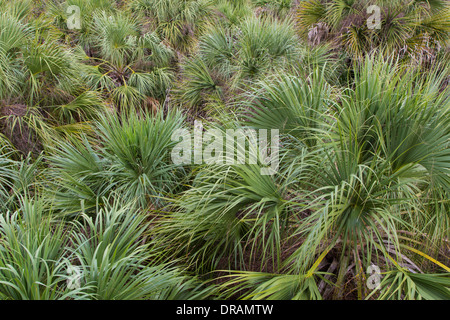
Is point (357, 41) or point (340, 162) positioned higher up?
point (357, 41)

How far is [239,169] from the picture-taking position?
2.75 meters

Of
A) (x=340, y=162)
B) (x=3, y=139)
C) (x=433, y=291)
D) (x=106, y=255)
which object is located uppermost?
(x=3, y=139)

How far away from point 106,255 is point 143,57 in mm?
6250

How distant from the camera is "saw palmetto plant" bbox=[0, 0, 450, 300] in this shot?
2.35 m

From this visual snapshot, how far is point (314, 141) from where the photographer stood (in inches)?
125

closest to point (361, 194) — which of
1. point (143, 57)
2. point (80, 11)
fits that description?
point (143, 57)

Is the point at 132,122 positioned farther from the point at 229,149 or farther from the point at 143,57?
the point at 143,57

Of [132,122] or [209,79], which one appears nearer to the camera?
[132,122]

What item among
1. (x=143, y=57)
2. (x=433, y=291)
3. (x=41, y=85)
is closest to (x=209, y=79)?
(x=143, y=57)

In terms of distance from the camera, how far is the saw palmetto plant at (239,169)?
235 cm

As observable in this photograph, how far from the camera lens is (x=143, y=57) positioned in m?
7.66

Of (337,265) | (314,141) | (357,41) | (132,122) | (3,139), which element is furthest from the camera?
(357,41)

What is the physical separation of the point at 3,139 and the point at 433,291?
17.4ft
